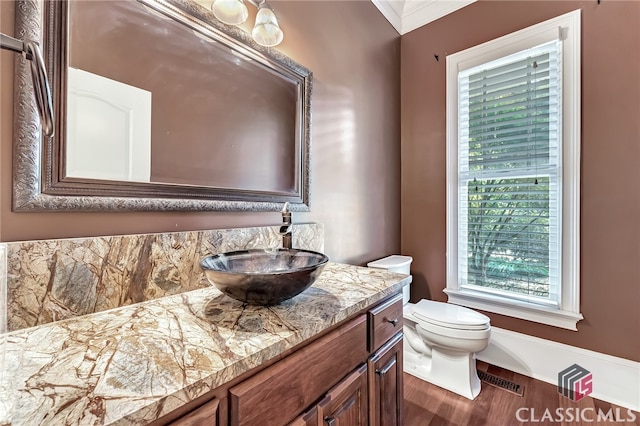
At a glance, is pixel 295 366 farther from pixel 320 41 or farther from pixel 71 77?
pixel 320 41

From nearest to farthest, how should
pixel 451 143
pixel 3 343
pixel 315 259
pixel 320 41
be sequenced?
pixel 3 343
pixel 315 259
pixel 320 41
pixel 451 143

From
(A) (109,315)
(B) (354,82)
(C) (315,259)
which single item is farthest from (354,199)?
(A) (109,315)

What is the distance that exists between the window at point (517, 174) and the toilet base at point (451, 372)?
0.58m

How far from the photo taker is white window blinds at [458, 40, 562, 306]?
1867 millimetres

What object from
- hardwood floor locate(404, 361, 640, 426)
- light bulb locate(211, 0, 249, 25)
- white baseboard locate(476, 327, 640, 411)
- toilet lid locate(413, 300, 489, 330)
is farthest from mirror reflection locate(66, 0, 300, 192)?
white baseboard locate(476, 327, 640, 411)

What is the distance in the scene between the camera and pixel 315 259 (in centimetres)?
110

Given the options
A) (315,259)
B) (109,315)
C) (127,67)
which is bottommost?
(109,315)

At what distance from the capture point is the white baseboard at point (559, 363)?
1621 millimetres

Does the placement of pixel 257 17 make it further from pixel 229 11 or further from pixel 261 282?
pixel 261 282

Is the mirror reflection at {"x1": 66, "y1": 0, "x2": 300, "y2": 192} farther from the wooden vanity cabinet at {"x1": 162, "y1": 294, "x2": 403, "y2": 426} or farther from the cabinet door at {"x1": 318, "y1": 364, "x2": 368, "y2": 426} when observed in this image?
the cabinet door at {"x1": 318, "y1": 364, "x2": 368, "y2": 426}

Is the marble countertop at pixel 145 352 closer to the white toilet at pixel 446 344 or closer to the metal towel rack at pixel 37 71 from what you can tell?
the metal towel rack at pixel 37 71

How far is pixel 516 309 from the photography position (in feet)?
6.53

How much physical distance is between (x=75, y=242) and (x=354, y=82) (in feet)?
6.06

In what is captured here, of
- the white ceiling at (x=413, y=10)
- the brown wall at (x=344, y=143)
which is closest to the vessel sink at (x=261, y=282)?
the brown wall at (x=344, y=143)
